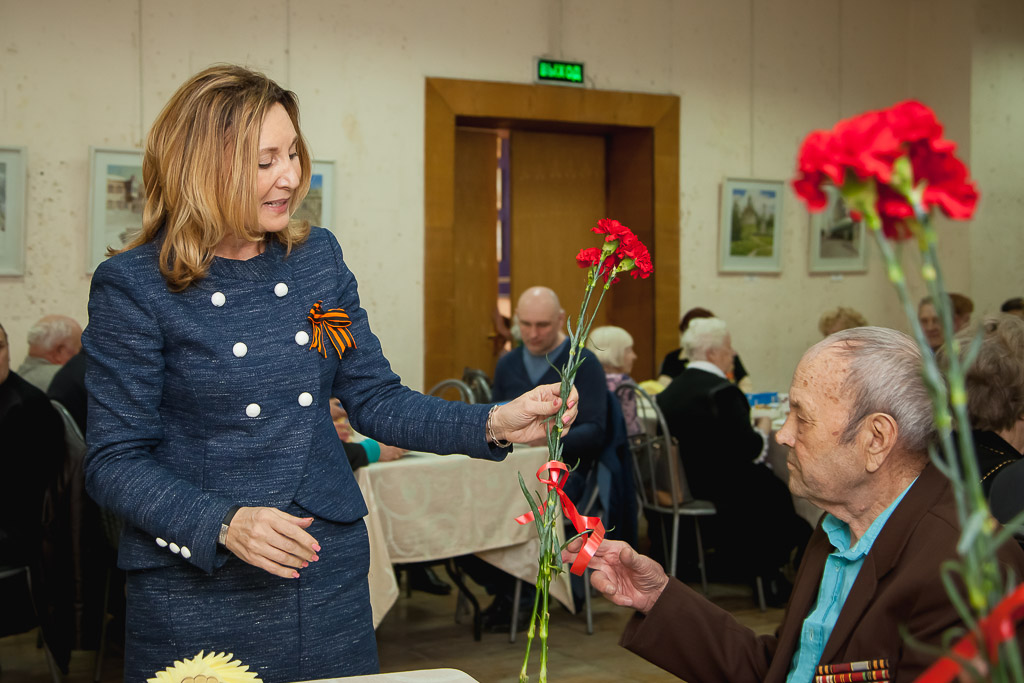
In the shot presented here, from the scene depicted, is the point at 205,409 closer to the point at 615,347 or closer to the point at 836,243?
the point at 615,347

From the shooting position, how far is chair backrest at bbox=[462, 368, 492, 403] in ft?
17.1

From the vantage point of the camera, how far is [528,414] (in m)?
1.47

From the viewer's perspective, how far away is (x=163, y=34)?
593cm

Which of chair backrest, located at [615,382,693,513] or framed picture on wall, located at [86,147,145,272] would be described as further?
framed picture on wall, located at [86,147,145,272]

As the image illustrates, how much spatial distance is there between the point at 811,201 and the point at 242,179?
3.40 ft

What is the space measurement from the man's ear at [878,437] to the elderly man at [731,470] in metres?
2.89

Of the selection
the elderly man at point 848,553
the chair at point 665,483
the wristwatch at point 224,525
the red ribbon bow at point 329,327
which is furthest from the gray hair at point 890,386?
the chair at point 665,483

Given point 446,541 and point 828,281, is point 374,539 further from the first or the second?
point 828,281

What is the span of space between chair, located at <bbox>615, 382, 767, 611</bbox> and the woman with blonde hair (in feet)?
9.67

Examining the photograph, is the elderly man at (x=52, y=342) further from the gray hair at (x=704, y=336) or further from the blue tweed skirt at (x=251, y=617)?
the blue tweed skirt at (x=251, y=617)

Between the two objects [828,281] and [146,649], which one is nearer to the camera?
[146,649]

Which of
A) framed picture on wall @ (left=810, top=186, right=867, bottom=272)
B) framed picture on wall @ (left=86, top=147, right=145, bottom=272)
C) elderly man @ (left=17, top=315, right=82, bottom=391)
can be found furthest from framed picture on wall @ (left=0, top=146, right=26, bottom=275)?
framed picture on wall @ (left=810, top=186, right=867, bottom=272)

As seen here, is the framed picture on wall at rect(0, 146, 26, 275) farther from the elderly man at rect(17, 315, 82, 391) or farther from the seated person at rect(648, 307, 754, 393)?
the seated person at rect(648, 307, 754, 393)

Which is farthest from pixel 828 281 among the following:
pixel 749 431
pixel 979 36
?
pixel 749 431
